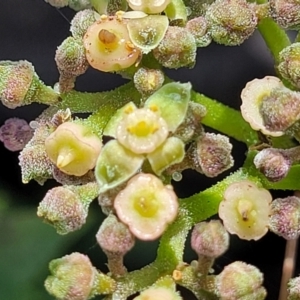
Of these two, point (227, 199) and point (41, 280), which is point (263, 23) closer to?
point (227, 199)

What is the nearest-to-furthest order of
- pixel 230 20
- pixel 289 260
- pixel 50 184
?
1. pixel 230 20
2. pixel 289 260
3. pixel 50 184

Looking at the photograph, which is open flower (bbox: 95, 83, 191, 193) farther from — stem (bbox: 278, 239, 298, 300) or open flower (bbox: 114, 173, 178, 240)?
stem (bbox: 278, 239, 298, 300)

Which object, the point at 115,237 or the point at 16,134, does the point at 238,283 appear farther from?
the point at 16,134

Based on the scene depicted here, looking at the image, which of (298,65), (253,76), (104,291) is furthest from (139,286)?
(253,76)

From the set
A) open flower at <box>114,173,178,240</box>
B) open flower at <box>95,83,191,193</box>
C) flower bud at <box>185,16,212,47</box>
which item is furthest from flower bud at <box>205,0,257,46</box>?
open flower at <box>114,173,178,240</box>

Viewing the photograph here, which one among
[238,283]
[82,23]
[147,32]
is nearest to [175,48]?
[147,32]
